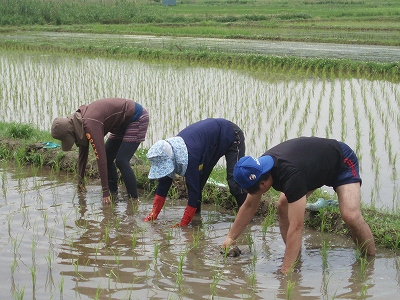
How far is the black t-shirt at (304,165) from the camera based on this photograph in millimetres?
3506

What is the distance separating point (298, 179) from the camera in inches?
138

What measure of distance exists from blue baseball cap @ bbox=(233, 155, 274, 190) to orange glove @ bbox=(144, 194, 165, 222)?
116 cm

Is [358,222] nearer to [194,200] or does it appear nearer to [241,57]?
[194,200]

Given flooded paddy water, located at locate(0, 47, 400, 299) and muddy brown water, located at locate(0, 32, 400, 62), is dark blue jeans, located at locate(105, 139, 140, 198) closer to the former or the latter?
flooded paddy water, located at locate(0, 47, 400, 299)

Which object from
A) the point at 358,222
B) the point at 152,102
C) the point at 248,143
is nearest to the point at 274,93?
the point at 152,102

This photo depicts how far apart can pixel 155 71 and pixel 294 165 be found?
809 cm

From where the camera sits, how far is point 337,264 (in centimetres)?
401

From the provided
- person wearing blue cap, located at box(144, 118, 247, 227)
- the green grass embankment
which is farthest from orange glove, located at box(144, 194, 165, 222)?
the green grass embankment

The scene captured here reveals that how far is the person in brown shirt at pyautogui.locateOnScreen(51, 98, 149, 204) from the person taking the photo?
475 cm

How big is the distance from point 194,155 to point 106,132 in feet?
3.61

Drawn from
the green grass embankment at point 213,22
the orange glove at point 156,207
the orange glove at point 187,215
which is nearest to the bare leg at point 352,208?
the orange glove at point 187,215

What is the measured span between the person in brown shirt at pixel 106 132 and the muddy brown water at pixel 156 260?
0.34 meters

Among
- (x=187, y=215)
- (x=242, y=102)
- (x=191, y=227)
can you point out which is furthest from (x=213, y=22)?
(x=187, y=215)

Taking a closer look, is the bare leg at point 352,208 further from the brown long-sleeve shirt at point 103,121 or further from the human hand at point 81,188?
the human hand at point 81,188
